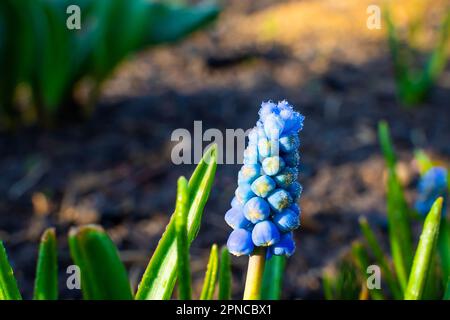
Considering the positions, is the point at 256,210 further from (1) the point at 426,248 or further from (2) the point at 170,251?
(1) the point at 426,248

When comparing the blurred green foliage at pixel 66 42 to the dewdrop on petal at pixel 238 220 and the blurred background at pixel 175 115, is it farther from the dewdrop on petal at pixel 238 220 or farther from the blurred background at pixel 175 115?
the dewdrop on petal at pixel 238 220

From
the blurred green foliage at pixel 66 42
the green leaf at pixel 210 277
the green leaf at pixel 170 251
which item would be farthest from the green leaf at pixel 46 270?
the blurred green foliage at pixel 66 42

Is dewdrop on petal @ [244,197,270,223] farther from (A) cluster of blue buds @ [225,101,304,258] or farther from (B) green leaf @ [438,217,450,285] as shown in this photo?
(B) green leaf @ [438,217,450,285]

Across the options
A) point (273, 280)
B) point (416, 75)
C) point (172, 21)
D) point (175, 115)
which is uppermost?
point (172, 21)

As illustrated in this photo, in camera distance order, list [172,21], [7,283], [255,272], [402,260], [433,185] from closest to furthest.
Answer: [255,272], [7,283], [433,185], [402,260], [172,21]

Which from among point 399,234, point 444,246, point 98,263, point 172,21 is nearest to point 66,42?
point 172,21

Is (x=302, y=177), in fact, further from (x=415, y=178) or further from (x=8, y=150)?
(x=8, y=150)
